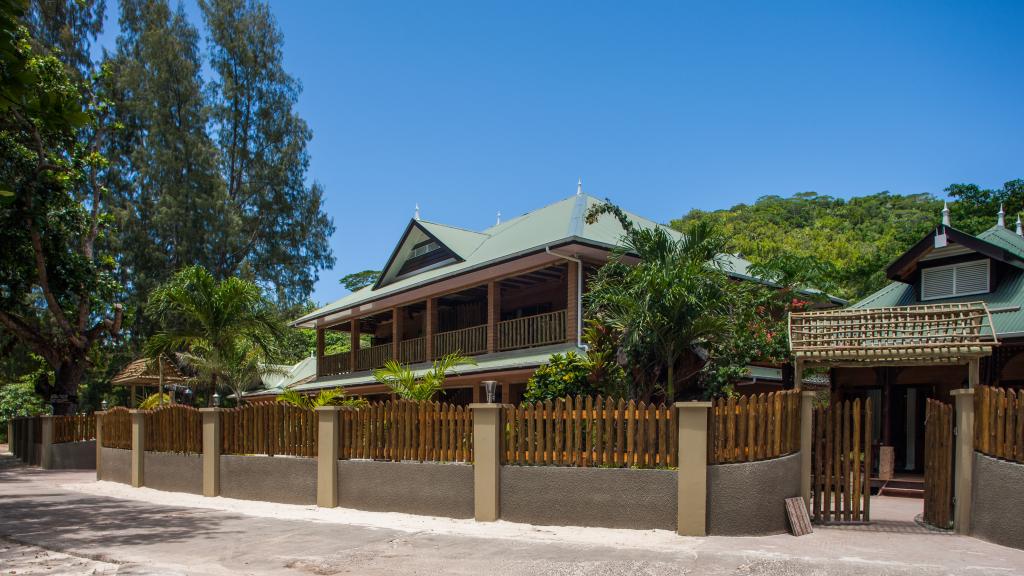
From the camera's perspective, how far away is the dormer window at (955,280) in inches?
695

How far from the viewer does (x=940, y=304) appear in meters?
15.6

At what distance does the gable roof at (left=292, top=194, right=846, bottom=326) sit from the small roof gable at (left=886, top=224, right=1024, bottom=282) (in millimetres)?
3037

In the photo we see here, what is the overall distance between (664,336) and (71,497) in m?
11.4

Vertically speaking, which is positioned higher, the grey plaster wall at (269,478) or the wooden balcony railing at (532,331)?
the wooden balcony railing at (532,331)

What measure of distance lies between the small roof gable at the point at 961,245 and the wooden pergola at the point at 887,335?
616cm

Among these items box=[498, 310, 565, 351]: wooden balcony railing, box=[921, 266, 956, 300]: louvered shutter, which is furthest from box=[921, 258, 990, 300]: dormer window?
box=[498, 310, 565, 351]: wooden balcony railing

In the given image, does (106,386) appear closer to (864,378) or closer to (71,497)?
(71,497)

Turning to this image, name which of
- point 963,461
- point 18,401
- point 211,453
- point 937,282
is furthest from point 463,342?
point 18,401

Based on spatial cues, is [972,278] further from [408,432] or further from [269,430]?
[269,430]

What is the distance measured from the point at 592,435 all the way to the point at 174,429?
31.6 feet

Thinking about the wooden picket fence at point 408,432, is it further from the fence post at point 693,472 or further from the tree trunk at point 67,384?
the tree trunk at point 67,384

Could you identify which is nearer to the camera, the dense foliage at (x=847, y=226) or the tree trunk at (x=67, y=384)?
the tree trunk at (x=67, y=384)

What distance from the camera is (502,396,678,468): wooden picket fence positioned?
10133mm

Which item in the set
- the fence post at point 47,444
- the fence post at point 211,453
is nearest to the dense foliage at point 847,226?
the fence post at point 211,453
